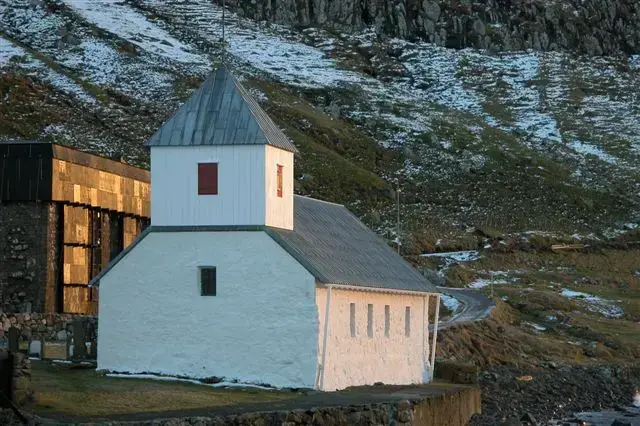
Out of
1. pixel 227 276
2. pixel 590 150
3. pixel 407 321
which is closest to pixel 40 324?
pixel 407 321

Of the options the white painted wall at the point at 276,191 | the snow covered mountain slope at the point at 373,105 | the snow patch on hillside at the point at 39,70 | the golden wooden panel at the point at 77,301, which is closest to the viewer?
the white painted wall at the point at 276,191

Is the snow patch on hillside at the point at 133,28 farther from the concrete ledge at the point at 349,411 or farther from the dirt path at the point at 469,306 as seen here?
the concrete ledge at the point at 349,411

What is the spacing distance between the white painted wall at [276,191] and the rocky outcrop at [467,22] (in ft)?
454

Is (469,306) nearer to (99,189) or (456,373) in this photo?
(99,189)

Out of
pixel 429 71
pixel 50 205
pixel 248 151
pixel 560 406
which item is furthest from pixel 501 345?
pixel 429 71

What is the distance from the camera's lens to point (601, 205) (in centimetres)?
12338

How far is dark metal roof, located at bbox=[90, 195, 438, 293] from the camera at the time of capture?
1679 inches

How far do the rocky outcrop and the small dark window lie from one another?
5555 inches

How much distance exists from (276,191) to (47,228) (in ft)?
64.0

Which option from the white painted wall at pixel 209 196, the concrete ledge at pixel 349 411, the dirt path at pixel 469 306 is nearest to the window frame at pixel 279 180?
the white painted wall at pixel 209 196

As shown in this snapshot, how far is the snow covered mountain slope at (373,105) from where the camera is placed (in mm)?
118438

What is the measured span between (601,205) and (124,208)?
2515 inches

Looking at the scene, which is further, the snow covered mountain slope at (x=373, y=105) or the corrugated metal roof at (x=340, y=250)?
the snow covered mountain slope at (x=373, y=105)

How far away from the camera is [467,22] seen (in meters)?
185
